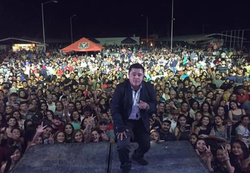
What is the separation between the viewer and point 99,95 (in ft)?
26.0

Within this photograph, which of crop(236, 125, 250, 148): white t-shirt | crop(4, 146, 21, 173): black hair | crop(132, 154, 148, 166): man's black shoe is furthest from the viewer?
crop(236, 125, 250, 148): white t-shirt

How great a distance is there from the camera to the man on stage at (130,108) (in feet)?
10.5

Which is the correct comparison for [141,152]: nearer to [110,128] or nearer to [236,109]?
[110,128]

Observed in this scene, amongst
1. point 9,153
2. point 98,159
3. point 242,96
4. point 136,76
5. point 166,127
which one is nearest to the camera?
point 136,76

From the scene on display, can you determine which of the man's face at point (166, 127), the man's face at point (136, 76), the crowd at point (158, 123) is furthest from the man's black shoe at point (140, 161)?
the man's face at point (166, 127)

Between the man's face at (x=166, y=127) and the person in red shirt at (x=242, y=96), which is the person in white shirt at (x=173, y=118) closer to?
the man's face at (x=166, y=127)

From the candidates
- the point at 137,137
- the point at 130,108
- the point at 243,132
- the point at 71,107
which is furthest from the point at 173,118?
the point at 130,108

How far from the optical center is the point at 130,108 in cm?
326

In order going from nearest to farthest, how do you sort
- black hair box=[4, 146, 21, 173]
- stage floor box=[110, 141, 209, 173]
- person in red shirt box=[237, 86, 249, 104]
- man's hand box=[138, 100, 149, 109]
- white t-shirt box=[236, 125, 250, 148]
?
man's hand box=[138, 100, 149, 109]
stage floor box=[110, 141, 209, 173]
black hair box=[4, 146, 21, 173]
white t-shirt box=[236, 125, 250, 148]
person in red shirt box=[237, 86, 249, 104]

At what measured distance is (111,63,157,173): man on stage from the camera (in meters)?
3.19

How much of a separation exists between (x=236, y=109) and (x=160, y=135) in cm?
228

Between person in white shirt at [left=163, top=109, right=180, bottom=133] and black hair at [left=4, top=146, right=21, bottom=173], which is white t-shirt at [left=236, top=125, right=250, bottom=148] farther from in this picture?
black hair at [left=4, top=146, right=21, bottom=173]

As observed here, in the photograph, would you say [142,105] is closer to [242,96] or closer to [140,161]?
[140,161]

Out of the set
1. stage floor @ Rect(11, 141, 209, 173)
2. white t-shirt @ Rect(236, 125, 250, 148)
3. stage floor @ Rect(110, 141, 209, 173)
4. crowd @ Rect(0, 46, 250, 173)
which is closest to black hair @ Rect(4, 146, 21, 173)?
A: crowd @ Rect(0, 46, 250, 173)
